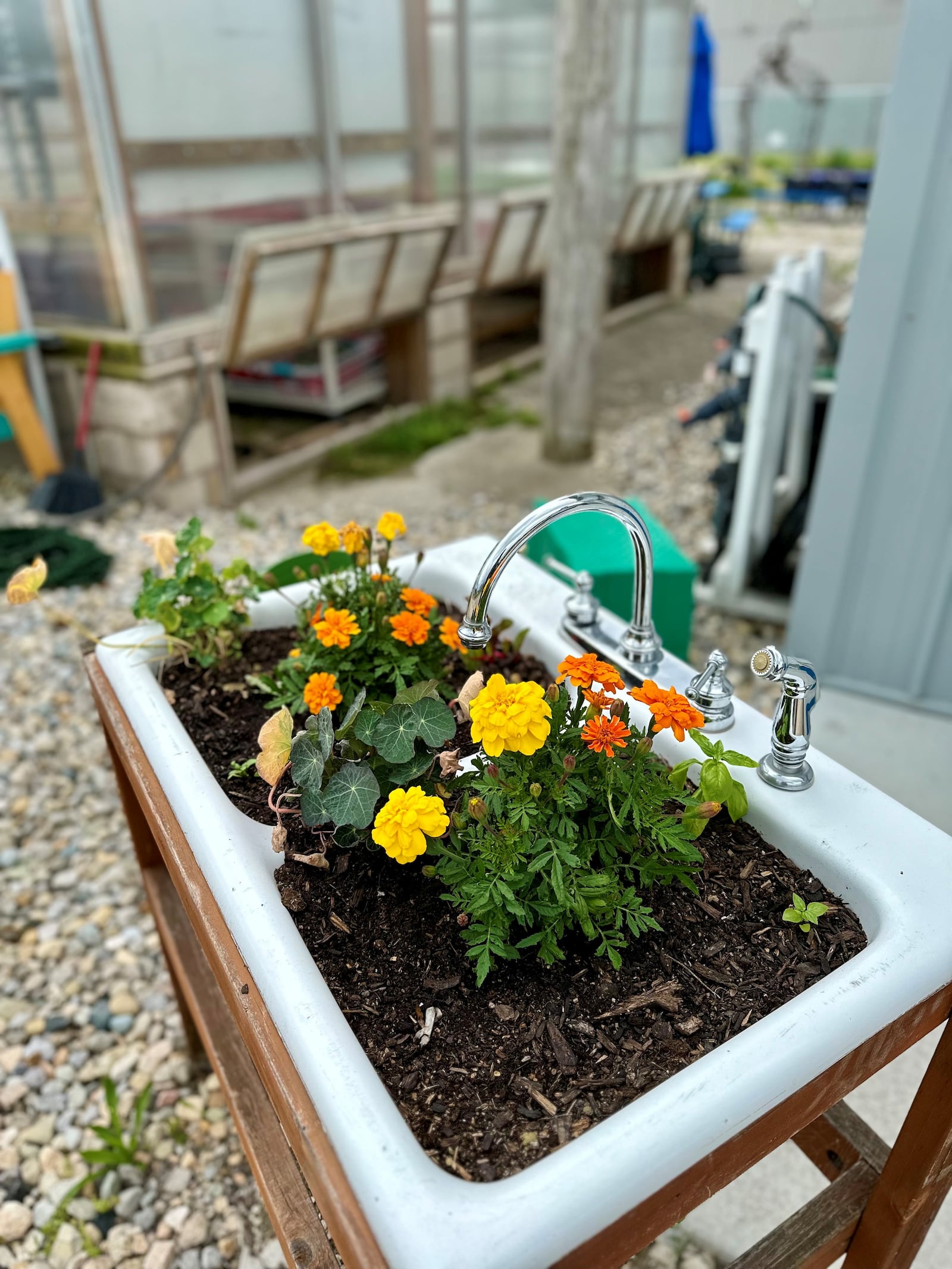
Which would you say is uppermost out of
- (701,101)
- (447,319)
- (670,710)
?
(701,101)

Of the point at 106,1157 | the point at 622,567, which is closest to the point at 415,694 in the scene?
the point at 106,1157

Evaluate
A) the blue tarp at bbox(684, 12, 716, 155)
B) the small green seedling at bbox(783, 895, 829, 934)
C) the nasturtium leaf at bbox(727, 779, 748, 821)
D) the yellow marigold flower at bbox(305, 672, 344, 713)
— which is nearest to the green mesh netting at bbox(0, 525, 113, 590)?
the yellow marigold flower at bbox(305, 672, 344, 713)

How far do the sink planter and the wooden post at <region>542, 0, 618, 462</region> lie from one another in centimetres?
355

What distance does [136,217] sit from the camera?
3.49 m

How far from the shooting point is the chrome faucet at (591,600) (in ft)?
2.84

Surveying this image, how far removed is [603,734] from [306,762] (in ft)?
1.07

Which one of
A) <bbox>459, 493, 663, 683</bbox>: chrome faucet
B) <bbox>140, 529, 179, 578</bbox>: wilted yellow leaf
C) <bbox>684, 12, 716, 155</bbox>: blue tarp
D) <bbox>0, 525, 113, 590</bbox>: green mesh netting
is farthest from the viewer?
<bbox>684, 12, 716, 155</bbox>: blue tarp

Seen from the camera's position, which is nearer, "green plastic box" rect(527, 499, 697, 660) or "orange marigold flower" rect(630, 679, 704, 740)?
"orange marigold flower" rect(630, 679, 704, 740)

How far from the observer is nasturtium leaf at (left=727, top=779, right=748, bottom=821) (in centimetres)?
96

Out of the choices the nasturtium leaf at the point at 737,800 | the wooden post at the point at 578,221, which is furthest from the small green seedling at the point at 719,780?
the wooden post at the point at 578,221

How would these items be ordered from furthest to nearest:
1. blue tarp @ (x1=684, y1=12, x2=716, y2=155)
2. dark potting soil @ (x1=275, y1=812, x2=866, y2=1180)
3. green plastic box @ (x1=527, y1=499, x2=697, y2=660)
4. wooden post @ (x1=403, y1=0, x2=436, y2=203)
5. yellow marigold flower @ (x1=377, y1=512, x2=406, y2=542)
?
blue tarp @ (x1=684, y1=12, x2=716, y2=155)
wooden post @ (x1=403, y1=0, x2=436, y2=203)
green plastic box @ (x1=527, y1=499, x2=697, y2=660)
yellow marigold flower @ (x1=377, y1=512, x2=406, y2=542)
dark potting soil @ (x1=275, y1=812, x2=866, y2=1180)

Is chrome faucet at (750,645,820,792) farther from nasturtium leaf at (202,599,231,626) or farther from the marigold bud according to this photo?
nasturtium leaf at (202,599,231,626)

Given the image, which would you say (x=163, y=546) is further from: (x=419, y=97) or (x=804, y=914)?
(x=419, y=97)

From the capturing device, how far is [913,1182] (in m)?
0.98
